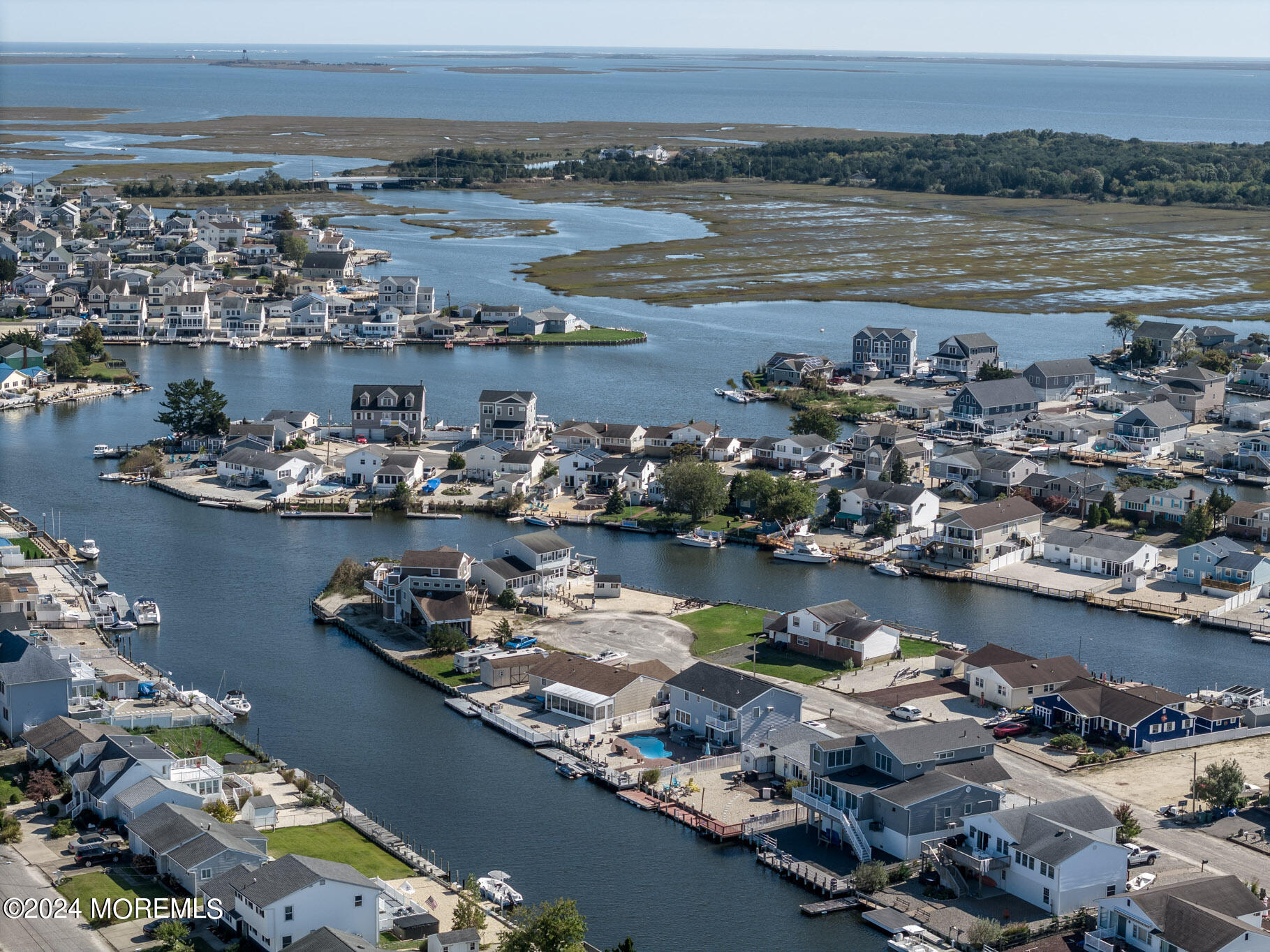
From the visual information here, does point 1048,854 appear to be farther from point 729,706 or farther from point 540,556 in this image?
point 540,556

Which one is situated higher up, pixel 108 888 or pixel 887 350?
pixel 887 350

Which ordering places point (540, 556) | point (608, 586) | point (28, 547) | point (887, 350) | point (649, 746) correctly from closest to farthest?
point (649, 746) → point (540, 556) → point (608, 586) → point (28, 547) → point (887, 350)

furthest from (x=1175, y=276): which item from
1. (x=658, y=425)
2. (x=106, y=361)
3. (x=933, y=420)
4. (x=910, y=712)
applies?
(x=910, y=712)

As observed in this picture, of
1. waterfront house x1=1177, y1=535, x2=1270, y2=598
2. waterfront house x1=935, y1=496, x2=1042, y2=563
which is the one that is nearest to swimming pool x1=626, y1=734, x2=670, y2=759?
waterfront house x1=935, y1=496, x2=1042, y2=563

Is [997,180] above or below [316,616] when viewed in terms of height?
above

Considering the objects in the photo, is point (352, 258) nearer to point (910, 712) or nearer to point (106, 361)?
point (106, 361)

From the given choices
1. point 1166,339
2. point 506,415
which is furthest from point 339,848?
point 1166,339

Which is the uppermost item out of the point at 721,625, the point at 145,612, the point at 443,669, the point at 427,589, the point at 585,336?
the point at 585,336
